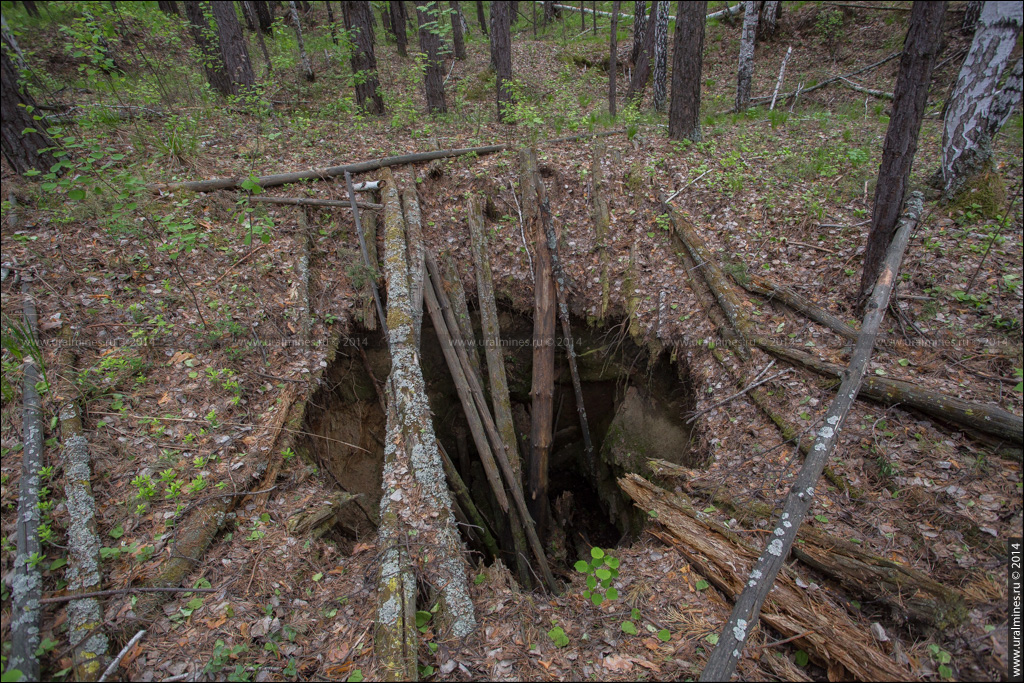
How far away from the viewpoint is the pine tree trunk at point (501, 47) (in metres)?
8.04

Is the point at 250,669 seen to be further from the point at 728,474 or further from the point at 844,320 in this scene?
the point at 844,320

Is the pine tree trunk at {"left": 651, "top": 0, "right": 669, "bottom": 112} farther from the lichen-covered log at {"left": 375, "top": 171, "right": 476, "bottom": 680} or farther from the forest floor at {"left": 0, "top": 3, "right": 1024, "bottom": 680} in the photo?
the lichen-covered log at {"left": 375, "top": 171, "right": 476, "bottom": 680}

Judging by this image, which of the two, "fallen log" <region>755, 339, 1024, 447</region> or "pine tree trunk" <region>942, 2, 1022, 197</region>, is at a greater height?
"pine tree trunk" <region>942, 2, 1022, 197</region>

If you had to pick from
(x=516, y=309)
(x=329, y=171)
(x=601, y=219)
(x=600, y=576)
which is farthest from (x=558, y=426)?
(x=329, y=171)

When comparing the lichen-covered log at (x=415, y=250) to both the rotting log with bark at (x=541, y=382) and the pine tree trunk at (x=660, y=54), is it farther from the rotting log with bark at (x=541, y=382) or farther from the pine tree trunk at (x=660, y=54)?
the pine tree trunk at (x=660, y=54)

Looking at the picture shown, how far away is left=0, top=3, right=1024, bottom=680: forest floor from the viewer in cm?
266

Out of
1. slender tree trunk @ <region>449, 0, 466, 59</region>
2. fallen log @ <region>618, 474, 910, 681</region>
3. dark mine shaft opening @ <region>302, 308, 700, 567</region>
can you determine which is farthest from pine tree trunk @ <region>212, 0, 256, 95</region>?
fallen log @ <region>618, 474, 910, 681</region>

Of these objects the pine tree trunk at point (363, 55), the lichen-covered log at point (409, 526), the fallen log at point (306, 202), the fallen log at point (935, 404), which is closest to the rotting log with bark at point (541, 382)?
the lichen-covered log at point (409, 526)

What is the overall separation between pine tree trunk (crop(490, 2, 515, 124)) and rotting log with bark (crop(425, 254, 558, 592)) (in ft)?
16.1

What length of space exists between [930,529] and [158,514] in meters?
5.23

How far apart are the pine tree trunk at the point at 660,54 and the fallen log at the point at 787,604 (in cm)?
957

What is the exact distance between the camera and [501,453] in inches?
182

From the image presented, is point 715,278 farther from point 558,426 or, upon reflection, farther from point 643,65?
point 643,65

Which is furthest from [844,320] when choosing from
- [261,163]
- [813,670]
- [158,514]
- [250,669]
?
[261,163]
